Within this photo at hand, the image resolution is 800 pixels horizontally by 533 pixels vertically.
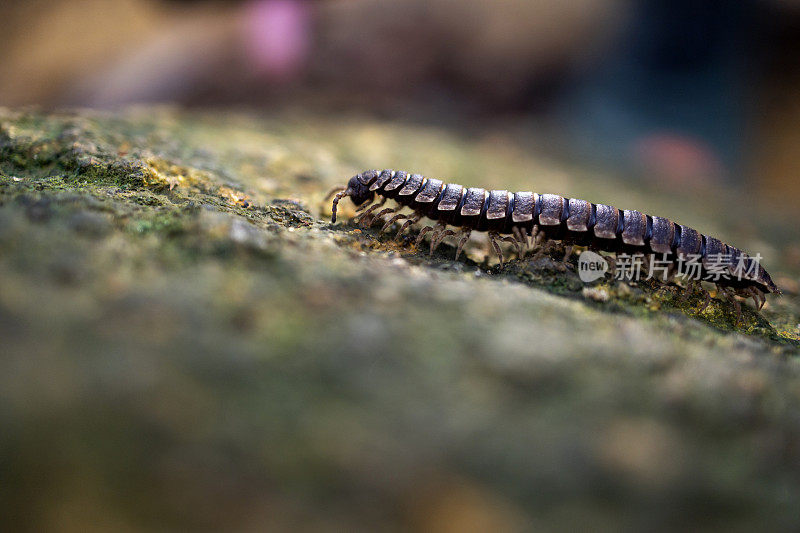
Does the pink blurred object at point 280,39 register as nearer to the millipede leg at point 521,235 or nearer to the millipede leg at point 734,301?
the millipede leg at point 521,235

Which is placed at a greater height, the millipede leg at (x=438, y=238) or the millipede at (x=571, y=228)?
the millipede at (x=571, y=228)

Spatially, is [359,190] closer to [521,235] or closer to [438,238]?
[438,238]

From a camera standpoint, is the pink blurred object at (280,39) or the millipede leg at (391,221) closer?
the millipede leg at (391,221)

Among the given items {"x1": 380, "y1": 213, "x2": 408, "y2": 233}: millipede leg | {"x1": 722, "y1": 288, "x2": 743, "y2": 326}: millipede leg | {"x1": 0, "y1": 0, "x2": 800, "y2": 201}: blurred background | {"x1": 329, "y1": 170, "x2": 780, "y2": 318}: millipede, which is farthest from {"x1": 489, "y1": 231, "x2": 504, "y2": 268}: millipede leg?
{"x1": 0, "y1": 0, "x2": 800, "y2": 201}: blurred background

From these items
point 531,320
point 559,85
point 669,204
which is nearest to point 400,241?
point 531,320

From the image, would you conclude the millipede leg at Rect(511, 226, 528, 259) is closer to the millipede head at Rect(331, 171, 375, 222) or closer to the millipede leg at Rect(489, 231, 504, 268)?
the millipede leg at Rect(489, 231, 504, 268)

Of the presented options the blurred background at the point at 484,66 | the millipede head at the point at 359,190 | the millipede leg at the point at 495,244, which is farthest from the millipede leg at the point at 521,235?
the blurred background at the point at 484,66
